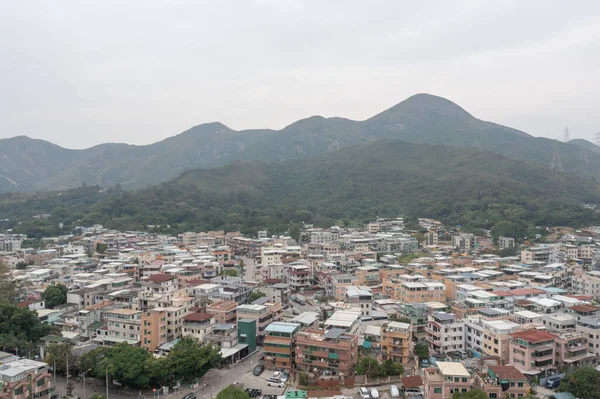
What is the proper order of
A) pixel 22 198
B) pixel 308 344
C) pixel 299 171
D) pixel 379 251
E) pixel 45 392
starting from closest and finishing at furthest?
pixel 45 392
pixel 308 344
pixel 379 251
pixel 22 198
pixel 299 171

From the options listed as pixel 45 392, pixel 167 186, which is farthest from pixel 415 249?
pixel 167 186

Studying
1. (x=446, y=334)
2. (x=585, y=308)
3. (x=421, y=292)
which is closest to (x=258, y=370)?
(x=446, y=334)

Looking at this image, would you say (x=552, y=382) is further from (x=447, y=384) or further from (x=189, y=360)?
(x=189, y=360)

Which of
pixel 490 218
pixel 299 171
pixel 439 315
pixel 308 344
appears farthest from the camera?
pixel 299 171

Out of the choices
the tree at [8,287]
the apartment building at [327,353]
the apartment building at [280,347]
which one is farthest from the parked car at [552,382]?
the tree at [8,287]

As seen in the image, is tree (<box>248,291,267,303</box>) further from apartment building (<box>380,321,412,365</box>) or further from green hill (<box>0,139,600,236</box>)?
green hill (<box>0,139,600,236</box>)

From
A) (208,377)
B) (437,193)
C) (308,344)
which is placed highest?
(437,193)

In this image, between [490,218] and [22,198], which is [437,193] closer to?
[490,218]

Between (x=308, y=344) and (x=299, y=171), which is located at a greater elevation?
(x=299, y=171)
